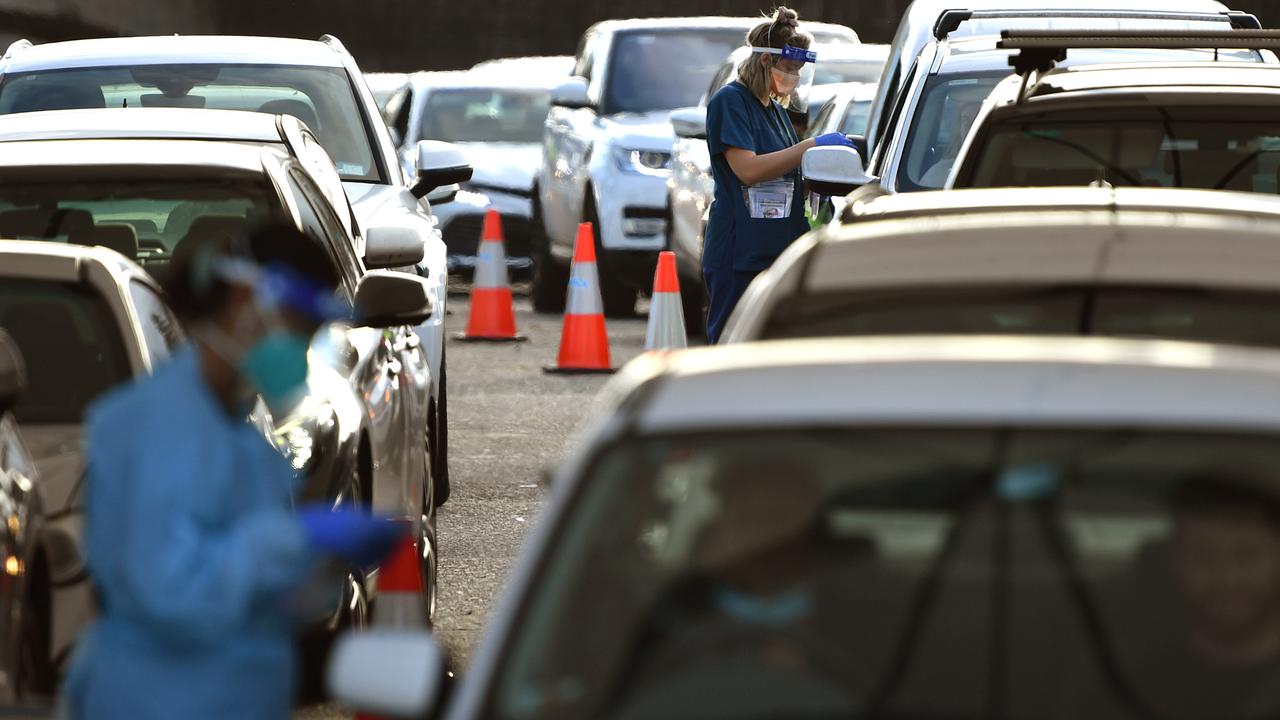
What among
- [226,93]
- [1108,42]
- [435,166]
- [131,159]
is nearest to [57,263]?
[131,159]

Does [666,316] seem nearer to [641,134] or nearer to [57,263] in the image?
[641,134]

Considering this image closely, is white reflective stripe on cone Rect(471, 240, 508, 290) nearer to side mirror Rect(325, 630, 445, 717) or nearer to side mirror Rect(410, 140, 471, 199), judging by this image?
side mirror Rect(410, 140, 471, 199)

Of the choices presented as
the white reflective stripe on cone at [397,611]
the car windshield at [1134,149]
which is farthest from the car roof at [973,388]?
the car windshield at [1134,149]

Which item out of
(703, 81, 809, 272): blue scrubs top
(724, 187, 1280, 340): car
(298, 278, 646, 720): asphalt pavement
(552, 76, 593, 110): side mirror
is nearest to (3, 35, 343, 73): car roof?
(298, 278, 646, 720): asphalt pavement

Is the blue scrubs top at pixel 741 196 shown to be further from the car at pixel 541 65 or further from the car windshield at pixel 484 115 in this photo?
the car at pixel 541 65

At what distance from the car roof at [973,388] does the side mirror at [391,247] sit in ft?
15.5

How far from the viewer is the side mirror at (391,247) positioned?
338 inches

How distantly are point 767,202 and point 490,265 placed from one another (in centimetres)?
784

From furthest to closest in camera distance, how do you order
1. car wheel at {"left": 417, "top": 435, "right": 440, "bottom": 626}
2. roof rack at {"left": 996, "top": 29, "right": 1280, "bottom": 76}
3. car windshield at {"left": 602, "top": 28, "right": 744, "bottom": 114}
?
car windshield at {"left": 602, "top": 28, "right": 744, "bottom": 114}
roof rack at {"left": 996, "top": 29, "right": 1280, "bottom": 76}
car wheel at {"left": 417, "top": 435, "right": 440, "bottom": 626}

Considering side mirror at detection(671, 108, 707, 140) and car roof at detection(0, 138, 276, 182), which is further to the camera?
side mirror at detection(671, 108, 707, 140)

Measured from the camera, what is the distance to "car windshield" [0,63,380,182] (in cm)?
1151

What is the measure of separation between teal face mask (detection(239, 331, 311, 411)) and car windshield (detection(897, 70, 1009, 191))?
6656 millimetres

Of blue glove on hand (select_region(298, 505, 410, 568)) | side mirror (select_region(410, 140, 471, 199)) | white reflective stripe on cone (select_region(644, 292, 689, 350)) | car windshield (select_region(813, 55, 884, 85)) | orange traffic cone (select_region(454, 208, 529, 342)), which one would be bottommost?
orange traffic cone (select_region(454, 208, 529, 342))

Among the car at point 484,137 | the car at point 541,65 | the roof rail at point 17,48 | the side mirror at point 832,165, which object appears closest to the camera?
the side mirror at point 832,165
